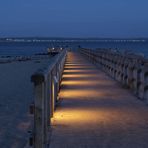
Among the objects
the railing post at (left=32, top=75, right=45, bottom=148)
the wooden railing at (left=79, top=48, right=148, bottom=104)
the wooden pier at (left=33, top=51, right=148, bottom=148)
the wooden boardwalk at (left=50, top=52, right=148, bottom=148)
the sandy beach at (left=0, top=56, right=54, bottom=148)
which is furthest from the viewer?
the wooden railing at (left=79, top=48, right=148, bottom=104)

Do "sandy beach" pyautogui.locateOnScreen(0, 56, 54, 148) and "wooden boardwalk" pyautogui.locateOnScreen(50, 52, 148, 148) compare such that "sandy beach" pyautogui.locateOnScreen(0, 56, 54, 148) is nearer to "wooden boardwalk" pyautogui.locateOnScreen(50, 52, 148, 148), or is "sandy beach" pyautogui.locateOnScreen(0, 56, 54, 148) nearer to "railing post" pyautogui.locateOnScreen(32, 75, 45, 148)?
"wooden boardwalk" pyautogui.locateOnScreen(50, 52, 148, 148)

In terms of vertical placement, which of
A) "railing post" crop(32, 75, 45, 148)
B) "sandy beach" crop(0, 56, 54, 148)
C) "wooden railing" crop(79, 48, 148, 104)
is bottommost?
"sandy beach" crop(0, 56, 54, 148)

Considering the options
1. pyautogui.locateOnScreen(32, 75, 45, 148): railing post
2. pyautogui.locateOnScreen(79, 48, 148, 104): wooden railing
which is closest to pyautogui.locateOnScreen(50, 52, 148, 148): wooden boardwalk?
pyautogui.locateOnScreen(79, 48, 148, 104): wooden railing

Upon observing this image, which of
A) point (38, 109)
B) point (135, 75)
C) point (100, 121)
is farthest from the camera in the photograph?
point (135, 75)

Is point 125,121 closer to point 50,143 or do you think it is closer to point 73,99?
point 50,143

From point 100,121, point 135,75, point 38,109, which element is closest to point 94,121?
point 100,121

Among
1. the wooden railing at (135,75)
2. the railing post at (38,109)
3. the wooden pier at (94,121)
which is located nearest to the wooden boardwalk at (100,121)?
the wooden pier at (94,121)

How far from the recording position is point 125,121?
488 inches

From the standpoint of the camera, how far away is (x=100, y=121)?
1247 centimetres

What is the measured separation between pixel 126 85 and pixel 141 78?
10.4ft

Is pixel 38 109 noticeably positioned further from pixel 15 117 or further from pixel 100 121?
pixel 15 117

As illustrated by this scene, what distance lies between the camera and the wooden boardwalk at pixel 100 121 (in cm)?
1020

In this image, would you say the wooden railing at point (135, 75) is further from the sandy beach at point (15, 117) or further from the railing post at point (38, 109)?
the railing post at point (38, 109)

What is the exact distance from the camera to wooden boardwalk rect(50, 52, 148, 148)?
10203 millimetres
